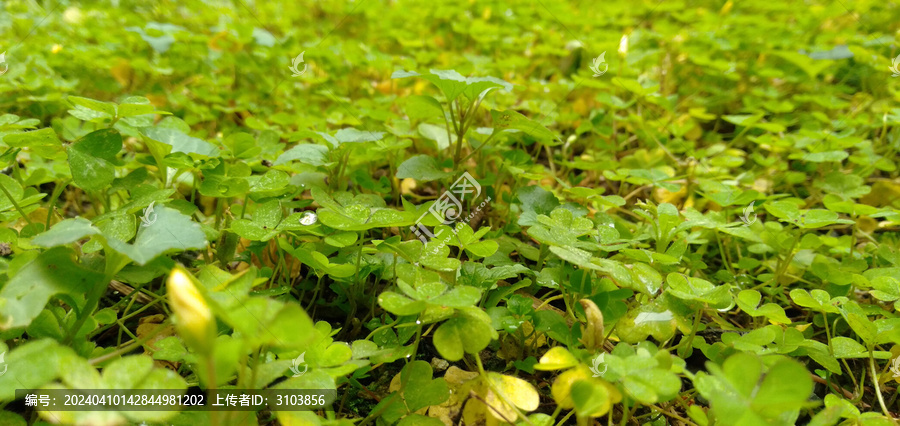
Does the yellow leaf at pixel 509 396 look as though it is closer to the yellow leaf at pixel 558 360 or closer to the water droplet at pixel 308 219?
the yellow leaf at pixel 558 360

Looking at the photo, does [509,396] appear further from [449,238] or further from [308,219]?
[308,219]

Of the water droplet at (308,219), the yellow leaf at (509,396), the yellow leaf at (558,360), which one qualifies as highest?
the water droplet at (308,219)

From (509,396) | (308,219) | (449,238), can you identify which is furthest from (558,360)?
(308,219)

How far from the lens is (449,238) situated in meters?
1.01

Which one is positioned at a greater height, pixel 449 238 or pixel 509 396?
pixel 449 238

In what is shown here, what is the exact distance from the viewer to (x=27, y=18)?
2.67 meters

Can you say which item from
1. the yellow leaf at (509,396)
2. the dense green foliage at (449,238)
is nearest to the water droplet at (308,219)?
the dense green foliage at (449,238)

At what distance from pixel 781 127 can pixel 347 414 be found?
5.31 feet

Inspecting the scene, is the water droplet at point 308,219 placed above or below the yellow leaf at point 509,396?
above

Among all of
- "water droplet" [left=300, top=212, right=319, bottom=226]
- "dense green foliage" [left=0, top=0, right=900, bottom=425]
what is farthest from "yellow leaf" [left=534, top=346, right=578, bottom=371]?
"water droplet" [left=300, top=212, right=319, bottom=226]

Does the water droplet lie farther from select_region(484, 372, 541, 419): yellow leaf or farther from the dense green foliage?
select_region(484, 372, 541, 419): yellow leaf

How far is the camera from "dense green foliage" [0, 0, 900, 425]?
Answer: 738 mm

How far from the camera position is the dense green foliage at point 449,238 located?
738mm

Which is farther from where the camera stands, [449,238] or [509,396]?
[449,238]
